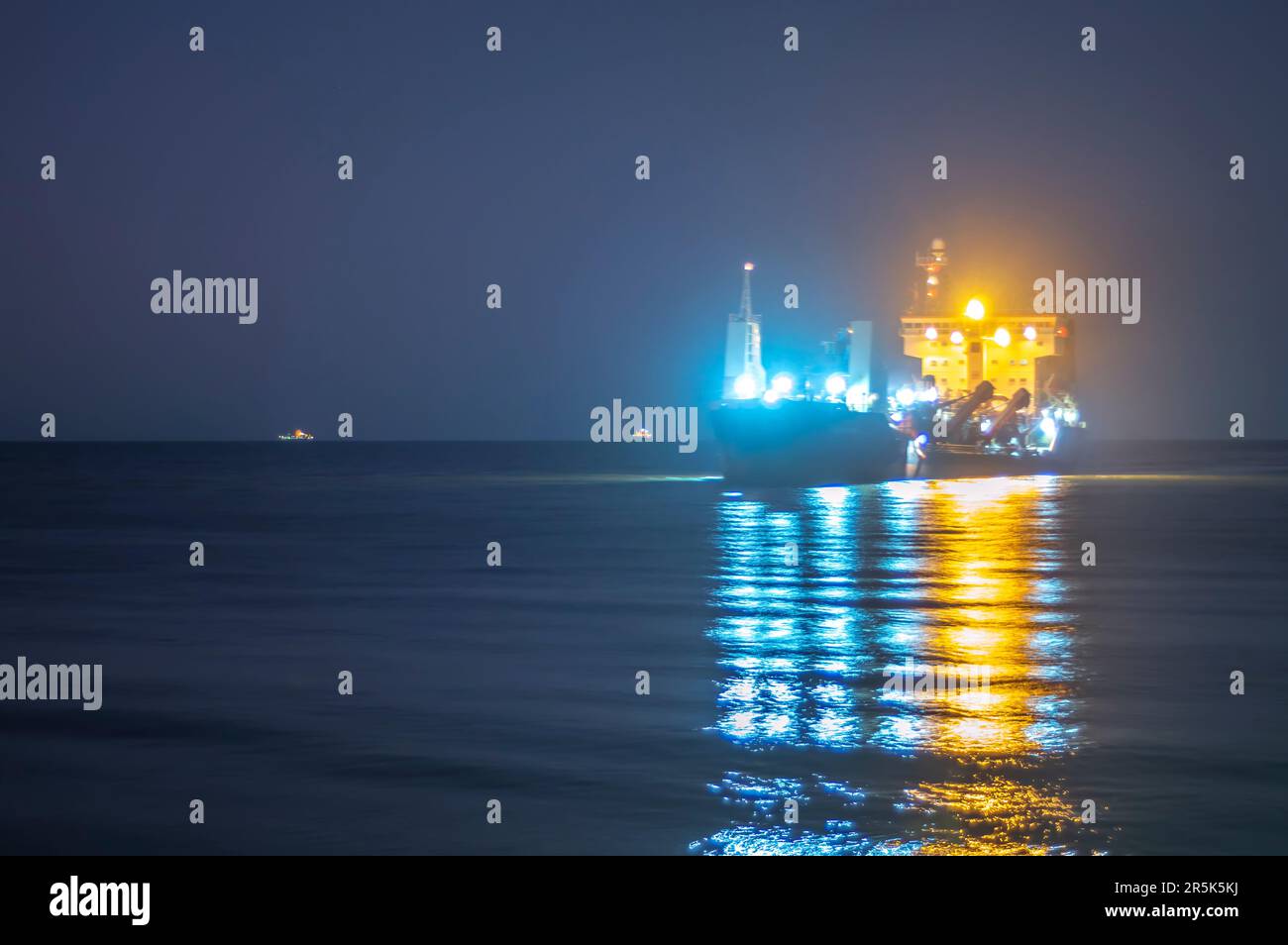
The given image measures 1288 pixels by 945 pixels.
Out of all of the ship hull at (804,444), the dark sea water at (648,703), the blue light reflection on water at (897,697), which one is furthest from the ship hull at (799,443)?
the blue light reflection on water at (897,697)

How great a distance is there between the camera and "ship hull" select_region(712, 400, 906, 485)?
71188 mm

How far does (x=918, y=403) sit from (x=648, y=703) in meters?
79.2

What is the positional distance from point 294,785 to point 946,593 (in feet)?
46.4

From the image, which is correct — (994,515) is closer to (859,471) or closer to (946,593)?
(946,593)

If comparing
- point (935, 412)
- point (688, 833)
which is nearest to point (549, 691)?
point (688, 833)

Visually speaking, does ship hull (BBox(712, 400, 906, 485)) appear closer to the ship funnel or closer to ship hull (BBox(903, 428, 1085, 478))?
the ship funnel

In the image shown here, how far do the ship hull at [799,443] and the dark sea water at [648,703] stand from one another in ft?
134

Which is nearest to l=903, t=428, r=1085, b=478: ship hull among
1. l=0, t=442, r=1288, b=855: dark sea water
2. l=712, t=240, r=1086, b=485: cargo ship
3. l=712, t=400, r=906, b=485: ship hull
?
l=712, t=240, r=1086, b=485: cargo ship

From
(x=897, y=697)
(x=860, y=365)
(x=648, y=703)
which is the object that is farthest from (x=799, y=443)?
(x=648, y=703)

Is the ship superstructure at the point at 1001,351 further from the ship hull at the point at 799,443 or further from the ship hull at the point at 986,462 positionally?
the ship hull at the point at 799,443

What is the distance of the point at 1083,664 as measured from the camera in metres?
13.9

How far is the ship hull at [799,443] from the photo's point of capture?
7119 centimetres

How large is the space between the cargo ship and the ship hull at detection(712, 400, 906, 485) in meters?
0.08

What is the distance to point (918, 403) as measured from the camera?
88.6m
